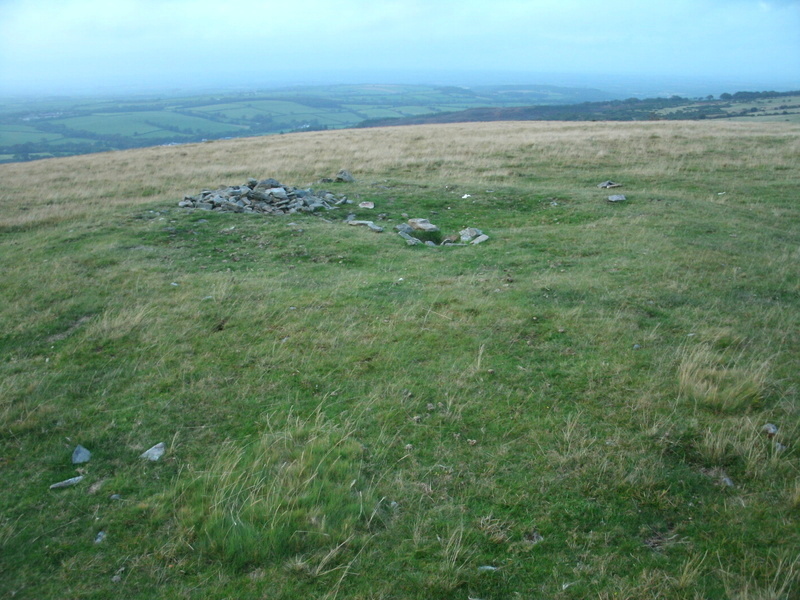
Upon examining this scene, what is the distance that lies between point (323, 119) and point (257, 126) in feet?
58.9

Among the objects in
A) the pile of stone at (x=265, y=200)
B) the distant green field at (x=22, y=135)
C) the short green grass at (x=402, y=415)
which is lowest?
the short green grass at (x=402, y=415)

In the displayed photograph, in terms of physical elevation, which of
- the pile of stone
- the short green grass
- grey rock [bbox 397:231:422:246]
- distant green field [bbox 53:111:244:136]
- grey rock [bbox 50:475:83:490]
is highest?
distant green field [bbox 53:111:244:136]

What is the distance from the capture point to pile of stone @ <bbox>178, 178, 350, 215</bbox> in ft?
45.8

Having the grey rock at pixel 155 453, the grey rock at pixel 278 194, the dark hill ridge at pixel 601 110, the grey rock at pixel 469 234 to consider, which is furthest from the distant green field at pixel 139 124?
the grey rock at pixel 155 453

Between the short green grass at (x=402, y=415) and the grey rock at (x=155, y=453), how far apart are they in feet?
0.26

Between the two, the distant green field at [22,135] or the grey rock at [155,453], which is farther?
the distant green field at [22,135]

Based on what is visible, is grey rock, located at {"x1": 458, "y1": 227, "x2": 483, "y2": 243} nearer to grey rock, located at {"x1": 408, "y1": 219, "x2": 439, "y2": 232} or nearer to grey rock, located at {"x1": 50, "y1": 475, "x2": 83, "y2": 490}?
grey rock, located at {"x1": 408, "y1": 219, "x2": 439, "y2": 232}

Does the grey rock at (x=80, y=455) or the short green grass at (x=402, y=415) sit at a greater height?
the short green grass at (x=402, y=415)

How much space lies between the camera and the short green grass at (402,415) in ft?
11.5

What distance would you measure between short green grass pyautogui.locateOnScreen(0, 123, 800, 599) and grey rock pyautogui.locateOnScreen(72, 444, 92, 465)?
83 millimetres

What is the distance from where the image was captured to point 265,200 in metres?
14.4

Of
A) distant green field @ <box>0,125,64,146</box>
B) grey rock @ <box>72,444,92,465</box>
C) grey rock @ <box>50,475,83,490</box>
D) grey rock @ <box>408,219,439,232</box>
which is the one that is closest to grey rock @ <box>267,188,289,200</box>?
grey rock @ <box>408,219,439,232</box>

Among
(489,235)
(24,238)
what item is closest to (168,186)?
(24,238)

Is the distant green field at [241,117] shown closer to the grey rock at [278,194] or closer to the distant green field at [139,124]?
the distant green field at [139,124]
